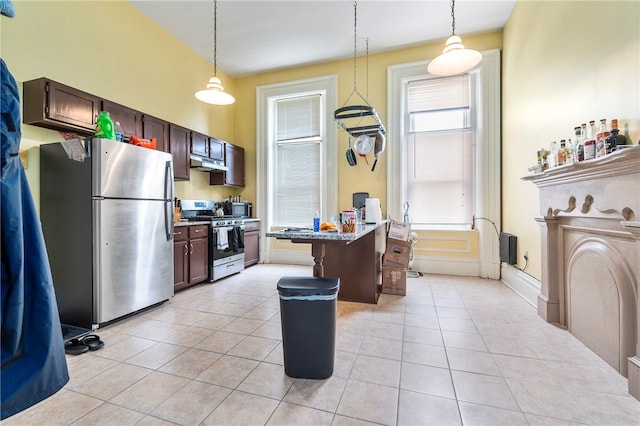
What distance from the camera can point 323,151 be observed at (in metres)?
5.09

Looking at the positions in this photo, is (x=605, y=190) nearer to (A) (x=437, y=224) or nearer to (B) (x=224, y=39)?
(A) (x=437, y=224)

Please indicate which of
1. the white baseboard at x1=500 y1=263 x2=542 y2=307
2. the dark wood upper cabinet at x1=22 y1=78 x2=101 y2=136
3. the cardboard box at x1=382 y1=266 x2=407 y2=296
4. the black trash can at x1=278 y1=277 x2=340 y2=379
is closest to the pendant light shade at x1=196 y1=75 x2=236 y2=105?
the dark wood upper cabinet at x1=22 y1=78 x2=101 y2=136

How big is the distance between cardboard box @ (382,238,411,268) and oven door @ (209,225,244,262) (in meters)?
2.36

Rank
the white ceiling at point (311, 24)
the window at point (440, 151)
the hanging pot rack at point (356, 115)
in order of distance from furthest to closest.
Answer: the window at point (440, 151) → the white ceiling at point (311, 24) → the hanging pot rack at point (356, 115)

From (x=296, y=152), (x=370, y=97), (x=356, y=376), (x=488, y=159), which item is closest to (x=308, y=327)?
(x=356, y=376)

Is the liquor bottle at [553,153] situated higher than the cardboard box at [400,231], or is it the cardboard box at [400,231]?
the liquor bottle at [553,153]

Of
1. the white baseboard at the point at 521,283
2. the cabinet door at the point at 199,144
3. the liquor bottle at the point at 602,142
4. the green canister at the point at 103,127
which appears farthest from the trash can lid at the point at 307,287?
the cabinet door at the point at 199,144

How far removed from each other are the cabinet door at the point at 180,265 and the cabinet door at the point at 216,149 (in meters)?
1.70

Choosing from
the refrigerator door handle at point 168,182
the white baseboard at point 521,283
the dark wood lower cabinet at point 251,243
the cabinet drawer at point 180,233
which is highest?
the refrigerator door handle at point 168,182

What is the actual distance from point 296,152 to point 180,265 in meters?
2.86

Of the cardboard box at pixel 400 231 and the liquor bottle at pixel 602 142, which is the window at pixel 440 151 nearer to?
the cardboard box at pixel 400 231

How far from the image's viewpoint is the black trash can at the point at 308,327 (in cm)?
176

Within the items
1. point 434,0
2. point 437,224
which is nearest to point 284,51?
point 434,0

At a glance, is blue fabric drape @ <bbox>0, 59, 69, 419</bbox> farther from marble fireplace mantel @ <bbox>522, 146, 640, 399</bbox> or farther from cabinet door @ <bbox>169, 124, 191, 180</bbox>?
cabinet door @ <bbox>169, 124, 191, 180</bbox>
